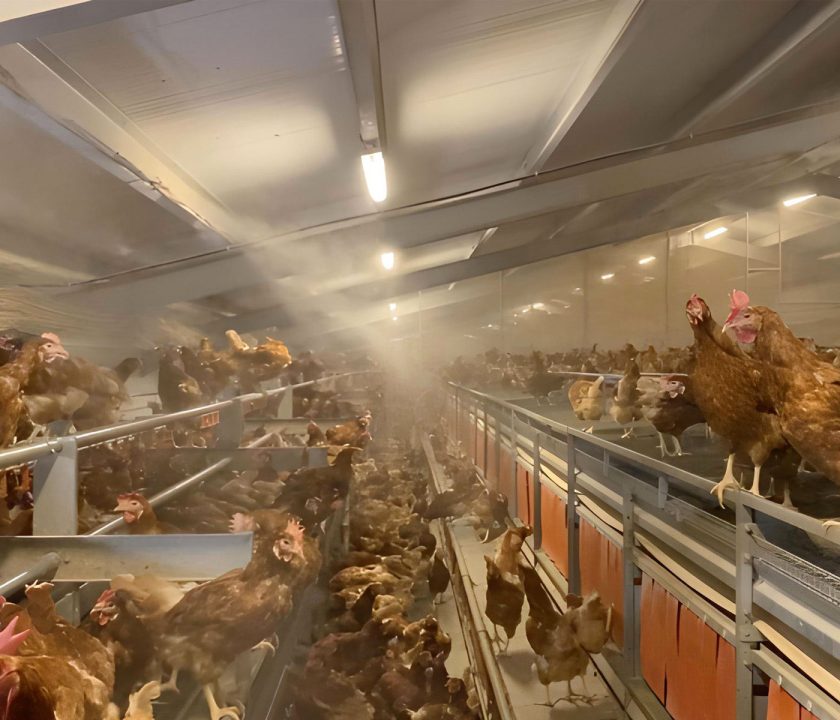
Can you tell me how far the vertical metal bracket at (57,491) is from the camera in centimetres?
81

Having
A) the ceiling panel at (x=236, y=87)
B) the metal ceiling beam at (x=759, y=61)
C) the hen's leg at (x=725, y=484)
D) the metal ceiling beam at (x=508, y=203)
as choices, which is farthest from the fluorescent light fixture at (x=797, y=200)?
the ceiling panel at (x=236, y=87)

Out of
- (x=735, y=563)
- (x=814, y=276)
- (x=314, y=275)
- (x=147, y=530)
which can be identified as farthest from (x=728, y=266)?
(x=147, y=530)

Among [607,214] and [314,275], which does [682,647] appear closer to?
[314,275]

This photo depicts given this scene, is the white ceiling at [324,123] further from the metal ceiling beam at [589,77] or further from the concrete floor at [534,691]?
the concrete floor at [534,691]

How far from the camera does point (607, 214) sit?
2.21m

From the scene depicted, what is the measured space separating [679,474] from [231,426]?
4.63 feet

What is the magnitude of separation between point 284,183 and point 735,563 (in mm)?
1474

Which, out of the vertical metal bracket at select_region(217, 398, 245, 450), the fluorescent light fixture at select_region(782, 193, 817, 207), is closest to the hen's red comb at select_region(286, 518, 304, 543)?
the vertical metal bracket at select_region(217, 398, 245, 450)

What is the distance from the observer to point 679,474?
1.17m

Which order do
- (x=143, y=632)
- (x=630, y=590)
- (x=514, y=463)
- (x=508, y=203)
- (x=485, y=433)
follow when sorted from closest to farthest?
(x=143, y=632), (x=630, y=590), (x=508, y=203), (x=514, y=463), (x=485, y=433)

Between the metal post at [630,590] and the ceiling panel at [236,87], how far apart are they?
1.29 meters

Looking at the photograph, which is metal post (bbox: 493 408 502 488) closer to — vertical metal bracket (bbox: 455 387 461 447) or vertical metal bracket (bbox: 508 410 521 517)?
vertical metal bracket (bbox: 508 410 521 517)

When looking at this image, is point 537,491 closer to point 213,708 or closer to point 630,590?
point 630,590

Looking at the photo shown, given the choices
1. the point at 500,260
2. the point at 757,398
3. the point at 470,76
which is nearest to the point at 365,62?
the point at 470,76
